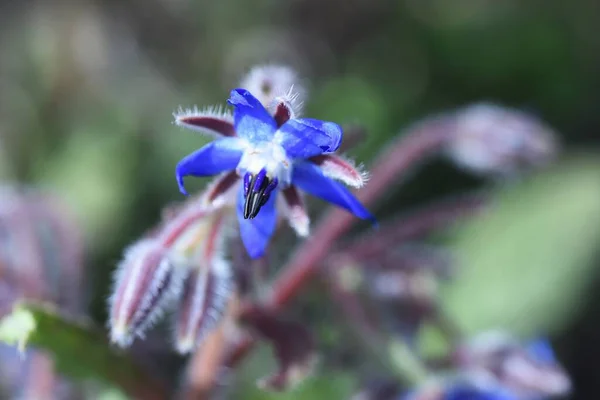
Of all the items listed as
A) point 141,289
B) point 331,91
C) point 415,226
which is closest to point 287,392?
point 415,226

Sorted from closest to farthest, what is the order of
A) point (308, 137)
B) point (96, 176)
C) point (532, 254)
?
point (308, 137), point (532, 254), point (96, 176)

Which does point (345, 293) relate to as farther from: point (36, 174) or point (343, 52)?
point (343, 52)

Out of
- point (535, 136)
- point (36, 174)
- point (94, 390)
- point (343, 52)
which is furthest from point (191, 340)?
point (343, 52)

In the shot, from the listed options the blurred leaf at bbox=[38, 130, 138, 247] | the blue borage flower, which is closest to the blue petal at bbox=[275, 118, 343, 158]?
the blue borage flower

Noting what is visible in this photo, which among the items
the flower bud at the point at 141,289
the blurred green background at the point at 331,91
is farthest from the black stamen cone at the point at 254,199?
the blurred green background at the point at 331,91

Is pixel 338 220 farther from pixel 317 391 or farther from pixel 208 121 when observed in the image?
pixel 317 391

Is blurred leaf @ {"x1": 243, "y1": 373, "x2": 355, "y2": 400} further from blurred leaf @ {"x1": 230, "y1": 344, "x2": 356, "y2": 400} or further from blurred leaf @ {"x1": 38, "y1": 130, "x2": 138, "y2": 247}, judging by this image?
blurred leaf @ {"x1": 38, "y1": 130, "x2": 138, "y2": 247}

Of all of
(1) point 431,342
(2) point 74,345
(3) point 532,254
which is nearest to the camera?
(2) point 74,345
